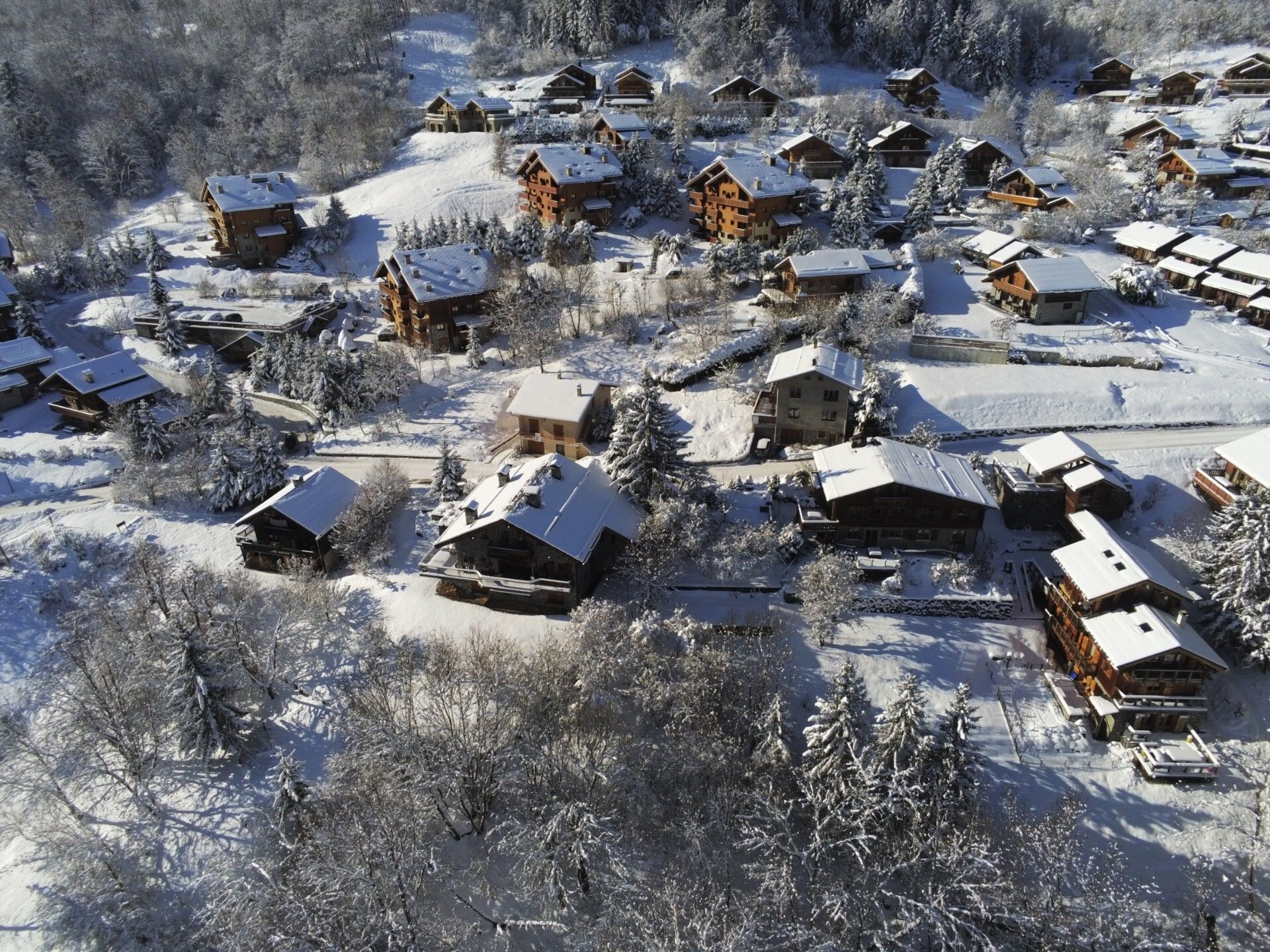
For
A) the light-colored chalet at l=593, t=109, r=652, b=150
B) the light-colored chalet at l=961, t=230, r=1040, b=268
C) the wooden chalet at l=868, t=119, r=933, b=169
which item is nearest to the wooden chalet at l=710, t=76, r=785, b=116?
the light-colored chalet at l=593, t=109, r=652, b=150

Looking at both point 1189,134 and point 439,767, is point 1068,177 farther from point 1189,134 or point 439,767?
point 439,767

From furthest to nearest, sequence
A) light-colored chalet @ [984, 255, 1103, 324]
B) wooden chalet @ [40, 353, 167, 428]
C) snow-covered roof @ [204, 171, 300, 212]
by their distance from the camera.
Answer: snow-covered roof @ [204, 171, 300, 212] → wooden chalet @ [40, 353, 167, 428] → light-colored chalet @ [984, 255, 1103, 324]

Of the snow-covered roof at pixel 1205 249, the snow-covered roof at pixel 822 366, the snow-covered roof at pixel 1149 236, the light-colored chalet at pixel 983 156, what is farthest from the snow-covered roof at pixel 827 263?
the light-colored chalet at pixel 983 156

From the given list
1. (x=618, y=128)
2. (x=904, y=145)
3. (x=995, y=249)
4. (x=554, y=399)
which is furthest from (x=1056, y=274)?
(x=618, y=128)

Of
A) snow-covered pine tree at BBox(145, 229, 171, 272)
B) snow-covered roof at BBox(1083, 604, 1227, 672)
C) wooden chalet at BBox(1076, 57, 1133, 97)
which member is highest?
wooden chalet at BBox(1076, 57, 1133, 97)

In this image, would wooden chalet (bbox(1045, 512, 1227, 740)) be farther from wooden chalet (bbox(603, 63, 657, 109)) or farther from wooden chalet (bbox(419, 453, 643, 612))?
wooden chalet (bbox(603, 63, 657, 109))

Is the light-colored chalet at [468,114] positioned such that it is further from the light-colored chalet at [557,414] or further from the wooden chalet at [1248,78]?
the wooden chalet at [1248,78]

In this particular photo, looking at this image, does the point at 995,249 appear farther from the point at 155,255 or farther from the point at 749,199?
the point at 155,255
